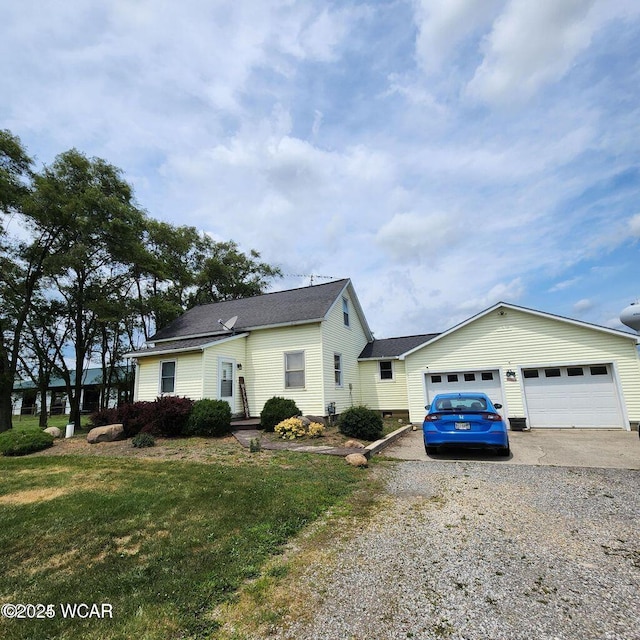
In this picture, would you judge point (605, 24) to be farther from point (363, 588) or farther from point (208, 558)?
point (208, 558)

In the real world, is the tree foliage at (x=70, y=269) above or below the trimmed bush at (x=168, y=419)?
above

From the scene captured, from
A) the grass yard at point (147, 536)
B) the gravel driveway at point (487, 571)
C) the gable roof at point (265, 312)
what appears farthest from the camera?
the gable roof at point (265, 312)

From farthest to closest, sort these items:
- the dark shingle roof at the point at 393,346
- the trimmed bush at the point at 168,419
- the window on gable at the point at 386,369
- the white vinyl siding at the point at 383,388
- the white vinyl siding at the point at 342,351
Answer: the dark shingle roof at the point at 393,346, the window on gable at the point at 386,369, the white vinyl siding at the point at 383,388, the white vinyl siding at the point at 342,351, the trimmed bush at the point at 168,419

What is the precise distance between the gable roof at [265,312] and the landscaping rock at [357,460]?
7.10 metres

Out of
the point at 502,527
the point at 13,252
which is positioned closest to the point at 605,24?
the point at 502,527

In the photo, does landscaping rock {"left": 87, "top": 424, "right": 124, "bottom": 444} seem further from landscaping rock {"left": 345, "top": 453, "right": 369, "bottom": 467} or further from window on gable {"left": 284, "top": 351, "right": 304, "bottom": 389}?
landscaping rock {"left": 345, "top": 453, "right": 369, "bottom": 467}

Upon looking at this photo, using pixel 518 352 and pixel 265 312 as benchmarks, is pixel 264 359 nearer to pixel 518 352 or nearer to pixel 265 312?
pixel 265 312

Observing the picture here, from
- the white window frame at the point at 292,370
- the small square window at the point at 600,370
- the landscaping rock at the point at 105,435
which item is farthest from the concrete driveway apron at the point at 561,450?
the landscaping rock at the point at 105,435

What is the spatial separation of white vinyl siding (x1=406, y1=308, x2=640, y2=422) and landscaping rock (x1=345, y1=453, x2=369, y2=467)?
7612 millimetres

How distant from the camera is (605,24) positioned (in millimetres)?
8047

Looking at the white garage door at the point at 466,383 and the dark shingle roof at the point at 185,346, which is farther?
the white garage door at the point at 466,383

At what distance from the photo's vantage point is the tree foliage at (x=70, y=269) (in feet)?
50.5

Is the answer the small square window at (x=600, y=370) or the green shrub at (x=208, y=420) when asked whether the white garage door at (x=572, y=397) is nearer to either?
the small square window at (x=600, y=370)

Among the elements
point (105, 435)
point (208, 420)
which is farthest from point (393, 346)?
point (105, 435)
